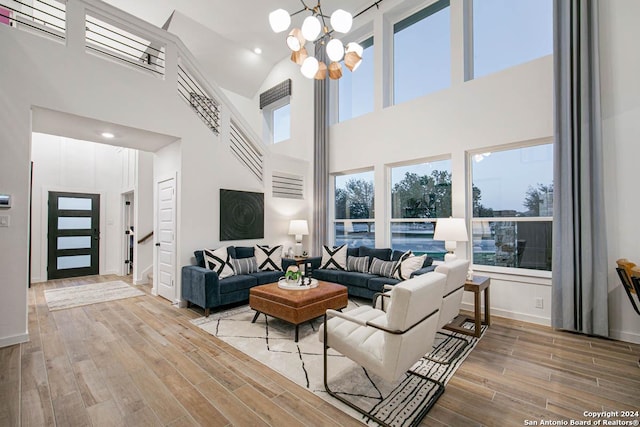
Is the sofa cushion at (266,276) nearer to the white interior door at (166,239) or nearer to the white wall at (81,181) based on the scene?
the white interior door at (166,239)

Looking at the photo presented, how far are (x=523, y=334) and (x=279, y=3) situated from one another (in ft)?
21.0

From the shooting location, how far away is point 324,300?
11.0 feet

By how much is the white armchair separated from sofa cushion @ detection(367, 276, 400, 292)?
1.90 metres

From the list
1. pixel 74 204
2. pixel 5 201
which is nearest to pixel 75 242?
pixel 74 204

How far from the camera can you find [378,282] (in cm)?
418

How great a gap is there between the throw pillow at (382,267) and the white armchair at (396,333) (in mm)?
2118

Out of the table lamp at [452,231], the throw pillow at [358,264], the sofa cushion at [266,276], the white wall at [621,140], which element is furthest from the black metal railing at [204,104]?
the white wall at [621,140]

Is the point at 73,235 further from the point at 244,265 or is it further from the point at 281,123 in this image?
the point at 281,123

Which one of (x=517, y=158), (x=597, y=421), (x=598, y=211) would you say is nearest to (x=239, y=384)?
(x=597, y=421)

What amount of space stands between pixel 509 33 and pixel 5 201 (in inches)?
256

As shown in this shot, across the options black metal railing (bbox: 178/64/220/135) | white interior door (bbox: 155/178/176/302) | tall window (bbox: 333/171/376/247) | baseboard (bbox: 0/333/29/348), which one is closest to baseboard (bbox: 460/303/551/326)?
tall window (bbox: 333/171/376/247)

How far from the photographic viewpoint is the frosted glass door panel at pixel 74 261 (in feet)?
21.1

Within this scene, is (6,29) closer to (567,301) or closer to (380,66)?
(380,66)

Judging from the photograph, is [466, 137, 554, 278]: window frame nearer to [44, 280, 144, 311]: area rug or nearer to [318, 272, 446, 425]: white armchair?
[318, 272, 446, 425]: white armchair
